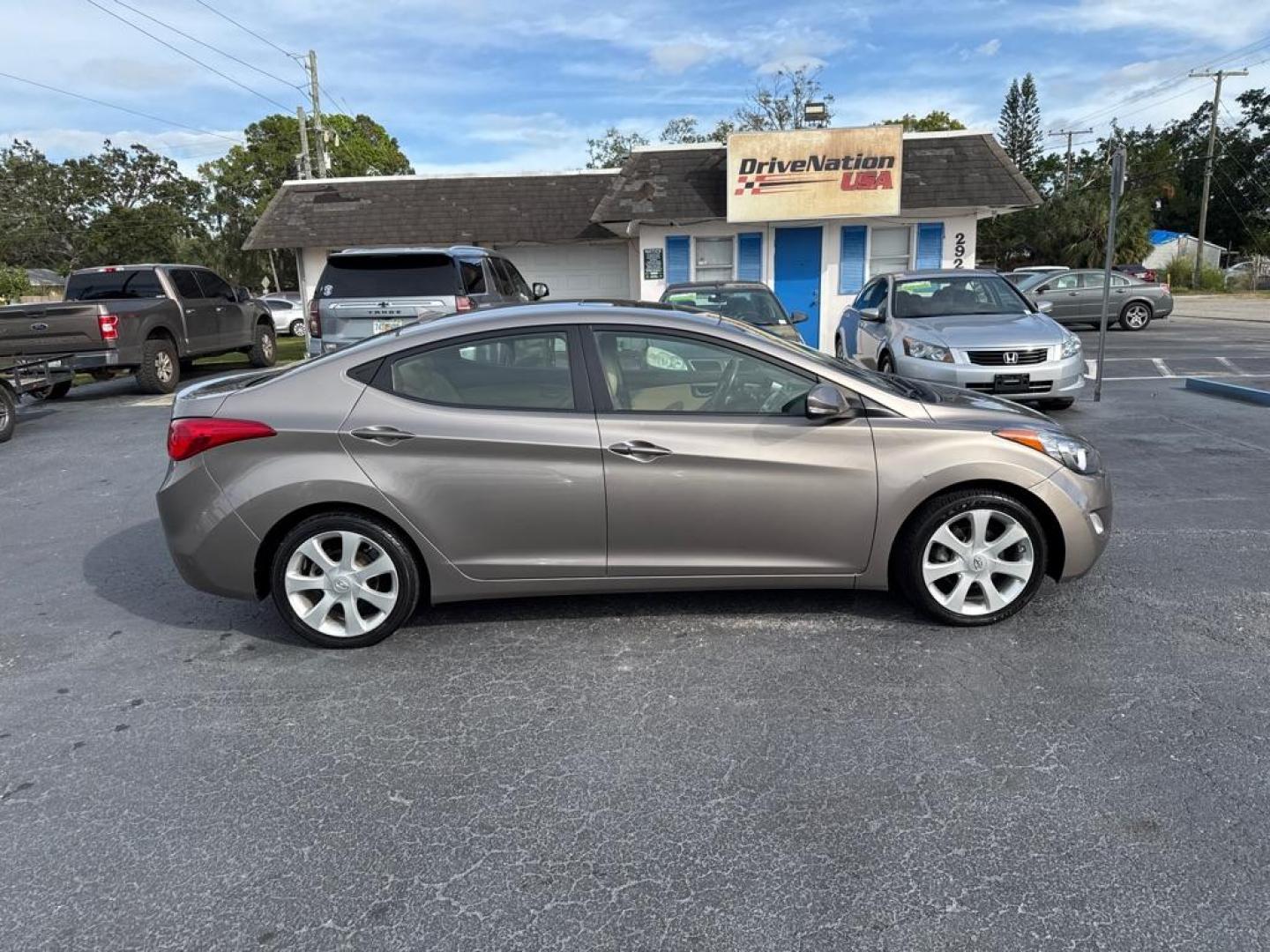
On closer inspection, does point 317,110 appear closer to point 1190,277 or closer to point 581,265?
point 581,265

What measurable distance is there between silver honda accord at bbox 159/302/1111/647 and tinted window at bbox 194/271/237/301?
12.0 metres

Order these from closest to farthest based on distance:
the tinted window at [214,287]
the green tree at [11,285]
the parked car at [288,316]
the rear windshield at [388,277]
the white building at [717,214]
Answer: the rear windshield at [388,277]
the tinted window at [214,287]
the white building at [717,214]
the parked car at [288,316]
the green tree at [11,285]

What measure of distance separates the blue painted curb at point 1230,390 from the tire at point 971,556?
304 inches

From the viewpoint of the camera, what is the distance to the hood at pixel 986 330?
8961 millimetres

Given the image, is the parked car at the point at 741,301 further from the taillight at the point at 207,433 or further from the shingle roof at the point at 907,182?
the shingle roof at the point at 907,182

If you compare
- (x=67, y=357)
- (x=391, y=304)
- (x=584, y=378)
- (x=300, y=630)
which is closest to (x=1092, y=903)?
(x=584, y=378)

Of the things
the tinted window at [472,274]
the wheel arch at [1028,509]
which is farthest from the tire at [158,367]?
the wheel arch at [1028,509]

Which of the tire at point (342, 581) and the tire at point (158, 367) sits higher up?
the tire at point (158, 367)

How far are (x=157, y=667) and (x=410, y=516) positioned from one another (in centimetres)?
136

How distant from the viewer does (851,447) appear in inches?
159

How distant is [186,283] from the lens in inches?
560

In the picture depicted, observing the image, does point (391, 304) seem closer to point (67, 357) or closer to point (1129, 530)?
point (67, 357)

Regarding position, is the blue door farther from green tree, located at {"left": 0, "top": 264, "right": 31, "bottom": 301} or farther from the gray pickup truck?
green tree, located at {"left": 0, "top": 264, "right": 31, "bottom": 301}

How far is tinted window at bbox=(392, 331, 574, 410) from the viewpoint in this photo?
13.5ft
